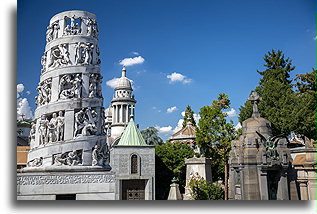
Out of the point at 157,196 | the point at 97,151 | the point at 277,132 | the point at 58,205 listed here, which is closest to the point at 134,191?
the point at 157,196

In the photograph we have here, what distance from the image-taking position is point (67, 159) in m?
6.98

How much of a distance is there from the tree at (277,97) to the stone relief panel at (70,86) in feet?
32.4

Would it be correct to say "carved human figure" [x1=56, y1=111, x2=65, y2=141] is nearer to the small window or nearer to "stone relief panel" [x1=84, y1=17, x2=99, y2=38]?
"stone relief panel" [x1=84, y1=17, x2=99, y2=38]

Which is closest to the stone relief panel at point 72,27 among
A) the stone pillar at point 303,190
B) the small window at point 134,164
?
the stone pillar at point 303,190

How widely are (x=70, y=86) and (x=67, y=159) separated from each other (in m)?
1.75

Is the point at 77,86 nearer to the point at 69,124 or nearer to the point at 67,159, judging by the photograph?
the point at 69,124

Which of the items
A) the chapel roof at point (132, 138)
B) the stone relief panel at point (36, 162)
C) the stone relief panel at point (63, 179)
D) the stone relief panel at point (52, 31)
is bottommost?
the stone relief panel at point (63, 179)

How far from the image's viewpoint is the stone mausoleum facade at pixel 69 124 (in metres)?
6.72

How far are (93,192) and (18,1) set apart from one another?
4.22m

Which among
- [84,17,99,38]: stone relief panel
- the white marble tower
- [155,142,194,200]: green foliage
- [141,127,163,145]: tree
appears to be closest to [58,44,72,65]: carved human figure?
[84,17,99,38]: stone relief panel

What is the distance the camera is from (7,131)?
5.88m

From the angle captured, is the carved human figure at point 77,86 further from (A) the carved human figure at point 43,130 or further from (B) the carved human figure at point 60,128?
(A) the carved human figure at point 43,130

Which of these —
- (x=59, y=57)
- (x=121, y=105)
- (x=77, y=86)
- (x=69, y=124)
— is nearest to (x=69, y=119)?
(x=69, y=124)
